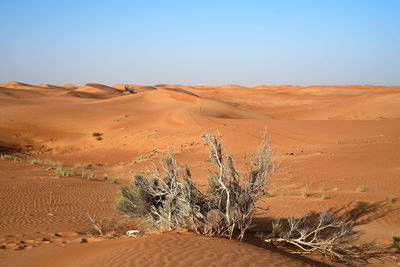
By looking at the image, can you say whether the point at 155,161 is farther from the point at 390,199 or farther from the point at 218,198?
the point at 218,198

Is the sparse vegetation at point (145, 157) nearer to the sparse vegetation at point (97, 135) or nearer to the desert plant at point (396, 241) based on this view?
the sparse vegetation at point (97, 135)

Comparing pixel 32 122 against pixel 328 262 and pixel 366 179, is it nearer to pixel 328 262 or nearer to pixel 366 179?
pixel 366 179

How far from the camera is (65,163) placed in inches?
806

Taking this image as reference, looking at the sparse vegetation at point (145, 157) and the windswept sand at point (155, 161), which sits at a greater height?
the windswept sand at point (155, 161)

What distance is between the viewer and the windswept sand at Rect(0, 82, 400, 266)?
5398mm

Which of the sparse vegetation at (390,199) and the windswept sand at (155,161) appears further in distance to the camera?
the sparse vegetation at (390,199)

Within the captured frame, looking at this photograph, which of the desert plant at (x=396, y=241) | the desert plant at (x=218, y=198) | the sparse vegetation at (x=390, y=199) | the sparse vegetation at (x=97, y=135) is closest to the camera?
the desert plant at (x=218, y=198)

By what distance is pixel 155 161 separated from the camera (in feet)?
61.6

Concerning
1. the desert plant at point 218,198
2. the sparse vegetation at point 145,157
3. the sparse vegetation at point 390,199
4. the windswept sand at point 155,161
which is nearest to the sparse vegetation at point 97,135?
the windswept sand at point 155,161

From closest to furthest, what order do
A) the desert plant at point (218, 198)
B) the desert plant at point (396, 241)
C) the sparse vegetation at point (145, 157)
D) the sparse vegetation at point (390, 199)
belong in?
the desert plant at point (218, 198) → the desert plant at point (396, 241) → the sparse vegetation at point (390, 199) → the sparse vegetation at point (145, 157)

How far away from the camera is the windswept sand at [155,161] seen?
5398 millimetres

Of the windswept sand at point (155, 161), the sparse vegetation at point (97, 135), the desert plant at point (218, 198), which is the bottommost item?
the sparse vegetation at point (97, 135)

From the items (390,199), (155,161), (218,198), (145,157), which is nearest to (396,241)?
(390,199)

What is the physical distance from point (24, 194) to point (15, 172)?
174 inches
